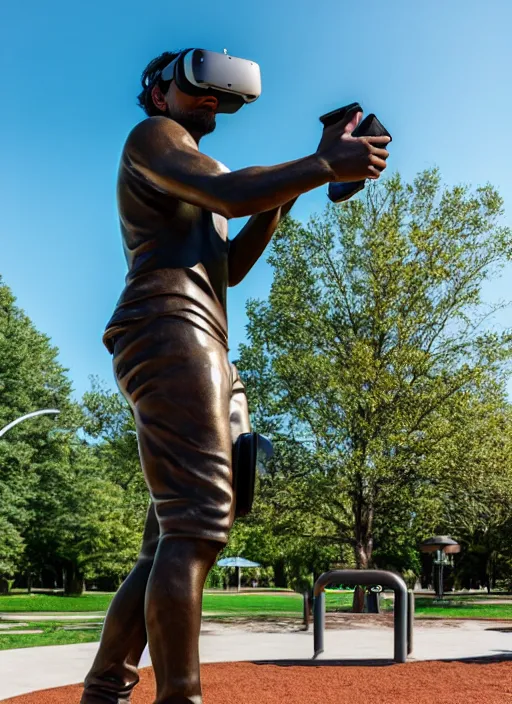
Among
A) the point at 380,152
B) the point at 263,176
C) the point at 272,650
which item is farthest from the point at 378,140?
the point at 272,650

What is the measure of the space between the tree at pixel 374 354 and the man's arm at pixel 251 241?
1870 cm

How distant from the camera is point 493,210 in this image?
24.5 m

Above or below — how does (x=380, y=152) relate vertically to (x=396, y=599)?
above

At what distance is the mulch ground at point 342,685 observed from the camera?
247 inches

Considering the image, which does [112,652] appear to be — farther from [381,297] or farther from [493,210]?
[493,210]

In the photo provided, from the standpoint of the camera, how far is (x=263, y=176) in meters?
2.42

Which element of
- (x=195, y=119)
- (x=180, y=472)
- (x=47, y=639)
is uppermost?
(x=195, y=119)

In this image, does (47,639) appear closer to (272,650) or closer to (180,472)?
(272,650)

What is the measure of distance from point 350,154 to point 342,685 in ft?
19.3

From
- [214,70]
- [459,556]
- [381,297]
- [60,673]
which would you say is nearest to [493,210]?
[381,297]

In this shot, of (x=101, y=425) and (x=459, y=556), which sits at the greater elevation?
(x=101, y=425)

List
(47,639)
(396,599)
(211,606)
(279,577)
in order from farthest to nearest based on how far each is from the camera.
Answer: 1. (279,577)
2. (211,606)
3. (47,639)
4. (396,599)

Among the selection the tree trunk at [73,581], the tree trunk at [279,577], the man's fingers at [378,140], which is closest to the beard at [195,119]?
the man's fingers at [378,140]

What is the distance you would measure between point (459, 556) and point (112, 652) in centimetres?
5283
